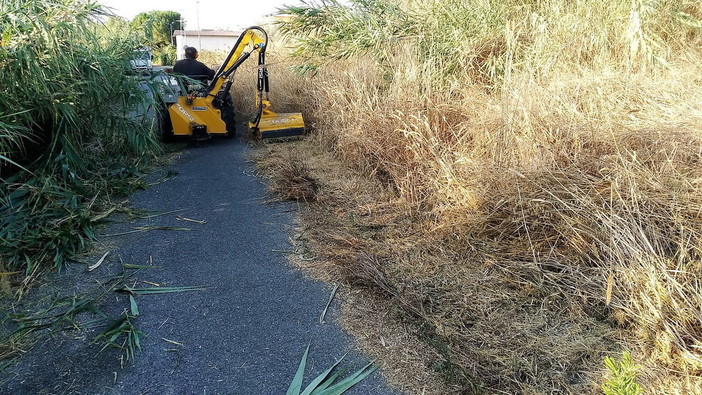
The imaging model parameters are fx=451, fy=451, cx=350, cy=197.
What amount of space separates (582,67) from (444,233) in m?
2.67

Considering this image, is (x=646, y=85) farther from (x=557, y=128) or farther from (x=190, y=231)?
(x=190, y=231)

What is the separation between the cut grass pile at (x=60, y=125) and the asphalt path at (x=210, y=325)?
41 centimetres

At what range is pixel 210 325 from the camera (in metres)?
2.79

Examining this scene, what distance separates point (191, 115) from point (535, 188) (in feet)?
19.5

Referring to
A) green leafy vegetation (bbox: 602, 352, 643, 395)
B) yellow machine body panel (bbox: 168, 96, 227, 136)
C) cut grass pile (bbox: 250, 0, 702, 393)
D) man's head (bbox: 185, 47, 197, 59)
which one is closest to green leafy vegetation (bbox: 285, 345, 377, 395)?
cut grass pile (bbox: 250, 0, 702, 393)

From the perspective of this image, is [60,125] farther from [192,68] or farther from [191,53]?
[191,53]

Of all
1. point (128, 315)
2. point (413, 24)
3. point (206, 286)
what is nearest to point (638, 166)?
point (206, 286)

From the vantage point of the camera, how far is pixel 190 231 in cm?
420

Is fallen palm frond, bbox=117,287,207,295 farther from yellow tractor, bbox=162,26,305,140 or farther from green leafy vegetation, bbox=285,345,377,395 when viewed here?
yellow tractor, bbox=162,26,305,140

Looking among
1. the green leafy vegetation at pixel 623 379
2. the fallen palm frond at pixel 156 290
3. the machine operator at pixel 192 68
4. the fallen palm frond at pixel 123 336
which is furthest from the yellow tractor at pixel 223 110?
the green leafy vegetation at pixel 623 379

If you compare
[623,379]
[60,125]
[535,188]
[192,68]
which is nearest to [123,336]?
[623,379]

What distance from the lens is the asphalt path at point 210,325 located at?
91.5 inches

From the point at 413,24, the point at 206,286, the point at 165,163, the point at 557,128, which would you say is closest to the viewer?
the point at 206,286

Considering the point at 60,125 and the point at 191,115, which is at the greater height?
the point at 60,125
